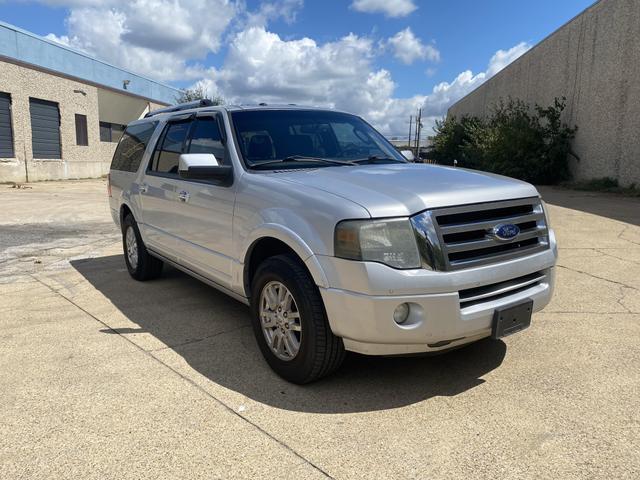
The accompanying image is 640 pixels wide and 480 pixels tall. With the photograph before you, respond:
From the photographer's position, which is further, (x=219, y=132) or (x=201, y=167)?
(x=219, y=132)

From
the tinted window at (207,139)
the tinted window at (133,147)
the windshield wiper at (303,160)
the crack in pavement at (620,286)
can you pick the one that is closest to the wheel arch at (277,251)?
the windshield wiper at (303,160)

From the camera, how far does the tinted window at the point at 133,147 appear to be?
5.85 meters

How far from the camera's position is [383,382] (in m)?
3.48

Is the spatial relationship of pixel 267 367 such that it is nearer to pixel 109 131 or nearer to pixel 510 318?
pixel 510 318

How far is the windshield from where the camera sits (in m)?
4.05

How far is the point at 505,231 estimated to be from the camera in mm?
3199

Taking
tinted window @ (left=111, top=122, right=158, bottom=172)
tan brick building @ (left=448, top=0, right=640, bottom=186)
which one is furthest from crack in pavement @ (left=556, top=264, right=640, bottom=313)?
tan brick building @ (left=448, top=0, right=640, bottom=186)

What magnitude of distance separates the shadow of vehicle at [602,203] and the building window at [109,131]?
88.1 feet

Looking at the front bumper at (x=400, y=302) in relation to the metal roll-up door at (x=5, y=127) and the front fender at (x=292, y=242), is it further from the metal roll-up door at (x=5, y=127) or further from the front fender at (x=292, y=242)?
the metal roll-up door at (x=5, y=127)

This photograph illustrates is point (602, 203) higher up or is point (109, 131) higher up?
point (109, 131)

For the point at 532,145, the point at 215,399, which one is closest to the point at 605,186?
the point at 532,145

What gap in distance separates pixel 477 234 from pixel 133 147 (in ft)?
14.8

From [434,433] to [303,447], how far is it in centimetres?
72

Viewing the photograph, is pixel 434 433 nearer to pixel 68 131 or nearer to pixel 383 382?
pixel 383 382
